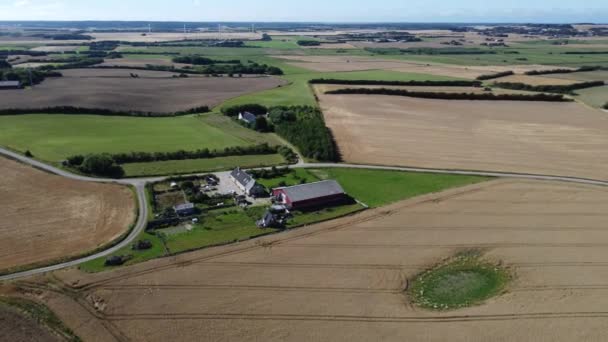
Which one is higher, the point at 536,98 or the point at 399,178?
the point at 536,98

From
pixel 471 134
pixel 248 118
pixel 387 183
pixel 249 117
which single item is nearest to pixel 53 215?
pixel 387 183

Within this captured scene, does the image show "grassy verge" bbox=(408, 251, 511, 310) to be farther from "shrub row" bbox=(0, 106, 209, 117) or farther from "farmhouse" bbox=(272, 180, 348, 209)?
"shrub row" bbox=(0, 106, 209, 117)

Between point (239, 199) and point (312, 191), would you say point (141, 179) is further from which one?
point (312, 191)

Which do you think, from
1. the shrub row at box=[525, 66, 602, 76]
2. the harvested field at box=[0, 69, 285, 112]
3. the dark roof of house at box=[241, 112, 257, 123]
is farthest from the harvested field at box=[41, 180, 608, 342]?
the shrub row at box=[525, 66, 602, 76]

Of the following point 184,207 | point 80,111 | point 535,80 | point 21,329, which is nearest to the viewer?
point 21,329

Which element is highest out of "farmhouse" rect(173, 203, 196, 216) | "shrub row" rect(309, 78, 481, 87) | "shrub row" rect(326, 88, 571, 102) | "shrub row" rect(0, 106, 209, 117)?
"shrub row" rect(309, 78, 481, 87)

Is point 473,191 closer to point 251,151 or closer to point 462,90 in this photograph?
point 251,151

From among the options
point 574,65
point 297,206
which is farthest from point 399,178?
point 574,65
